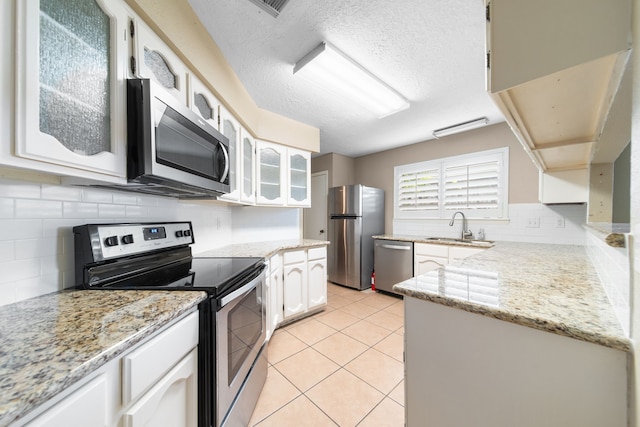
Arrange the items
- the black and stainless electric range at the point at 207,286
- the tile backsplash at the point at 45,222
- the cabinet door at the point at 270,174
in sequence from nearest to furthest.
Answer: the tile backsplash at the point at 45,222, the black and stainless electric range at the point at 207,286, the cabinet door at the point at 270,174

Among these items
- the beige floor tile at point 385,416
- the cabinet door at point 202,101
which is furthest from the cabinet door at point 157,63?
the beige floor tile at point 385,416

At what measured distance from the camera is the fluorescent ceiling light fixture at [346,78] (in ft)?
5.26

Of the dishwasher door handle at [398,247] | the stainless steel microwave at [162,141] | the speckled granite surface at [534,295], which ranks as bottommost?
the dishwasher door handle at [398,247]

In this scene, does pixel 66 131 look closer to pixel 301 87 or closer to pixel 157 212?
pixel 157 212

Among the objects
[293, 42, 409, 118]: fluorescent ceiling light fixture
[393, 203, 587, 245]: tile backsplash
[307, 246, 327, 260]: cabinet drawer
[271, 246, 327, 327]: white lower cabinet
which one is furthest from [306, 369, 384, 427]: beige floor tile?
[393, 203, 587, 245]: tile backsplash

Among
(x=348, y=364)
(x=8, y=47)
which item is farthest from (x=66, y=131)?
(x=348, y=364)

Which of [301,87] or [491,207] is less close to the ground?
[301,87]

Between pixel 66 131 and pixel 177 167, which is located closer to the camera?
pixel 66 131

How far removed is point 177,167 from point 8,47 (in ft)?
1.77

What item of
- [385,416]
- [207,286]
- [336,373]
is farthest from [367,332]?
[207,286]

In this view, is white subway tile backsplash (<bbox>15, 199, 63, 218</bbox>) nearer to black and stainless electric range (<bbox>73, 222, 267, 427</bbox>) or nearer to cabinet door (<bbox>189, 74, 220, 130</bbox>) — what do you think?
black and stainless electric range (<bbox>73, 222, 267, 427</bbox>)

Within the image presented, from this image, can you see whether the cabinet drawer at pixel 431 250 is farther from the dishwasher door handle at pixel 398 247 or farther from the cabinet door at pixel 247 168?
the cabinet door at pixel 247 168

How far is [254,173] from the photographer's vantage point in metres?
2.38

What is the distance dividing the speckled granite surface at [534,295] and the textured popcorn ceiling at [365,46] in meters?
1.44
